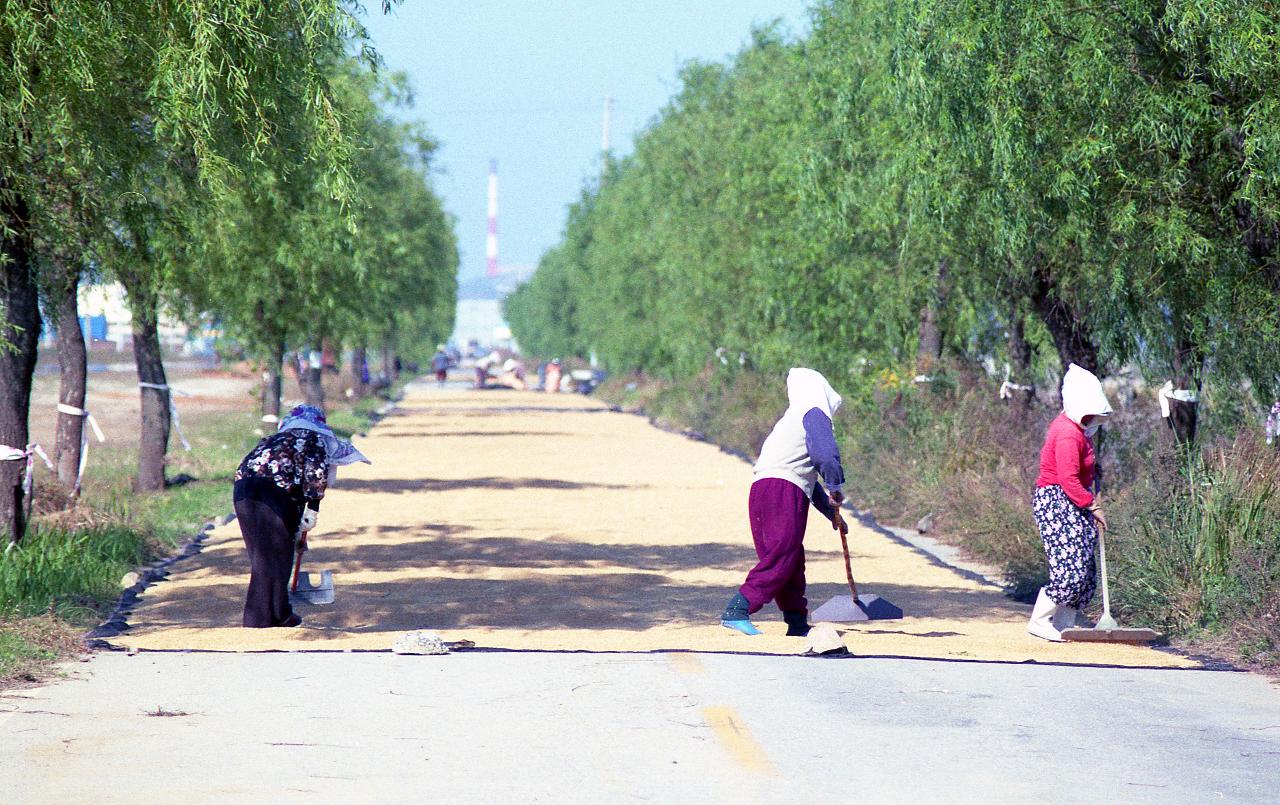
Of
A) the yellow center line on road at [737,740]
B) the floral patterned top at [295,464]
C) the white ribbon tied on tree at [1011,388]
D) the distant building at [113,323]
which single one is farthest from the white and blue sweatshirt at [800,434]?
the white ribbon tied on tree at [1011,388]

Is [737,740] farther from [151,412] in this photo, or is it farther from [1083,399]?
[151,412]

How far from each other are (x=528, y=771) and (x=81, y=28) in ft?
18.5

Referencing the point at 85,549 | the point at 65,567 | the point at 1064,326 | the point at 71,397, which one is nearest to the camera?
the point at 65,567

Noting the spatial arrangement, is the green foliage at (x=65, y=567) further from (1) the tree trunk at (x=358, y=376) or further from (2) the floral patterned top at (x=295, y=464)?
(1) the tree trunk at (x=358, y=376)

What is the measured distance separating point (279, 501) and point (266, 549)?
12.7 inches

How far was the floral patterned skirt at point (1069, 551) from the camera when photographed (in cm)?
1141

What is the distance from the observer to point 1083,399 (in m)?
11.5

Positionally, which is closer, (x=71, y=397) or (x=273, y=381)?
(x=71, y=397)

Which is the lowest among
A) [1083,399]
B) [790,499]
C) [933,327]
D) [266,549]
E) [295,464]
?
[266,549]

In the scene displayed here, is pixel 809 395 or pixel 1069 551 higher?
pixel 809 395

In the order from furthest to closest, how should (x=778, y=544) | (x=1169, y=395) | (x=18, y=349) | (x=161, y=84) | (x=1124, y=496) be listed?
(x=1169, y=395), (x=1124, y=496), (x=18, y=349), (x=778, y=544), (x=161, y=84)

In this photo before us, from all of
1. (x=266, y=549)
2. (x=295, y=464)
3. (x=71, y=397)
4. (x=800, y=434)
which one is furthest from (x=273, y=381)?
(x=800, y=434)

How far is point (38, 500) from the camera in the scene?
665 inches

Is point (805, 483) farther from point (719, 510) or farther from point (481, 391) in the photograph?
point (481, 391)
